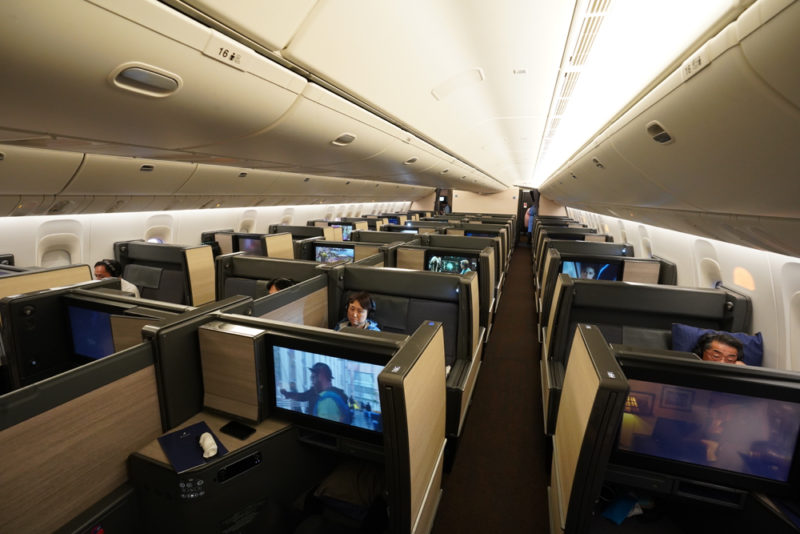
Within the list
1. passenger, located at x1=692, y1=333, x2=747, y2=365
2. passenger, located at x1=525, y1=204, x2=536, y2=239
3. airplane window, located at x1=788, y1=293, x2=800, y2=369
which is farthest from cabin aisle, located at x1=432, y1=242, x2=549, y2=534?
passenger, located at x1=525, y1=204, x2=536, y2=239

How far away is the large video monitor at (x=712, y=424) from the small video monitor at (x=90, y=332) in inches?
122

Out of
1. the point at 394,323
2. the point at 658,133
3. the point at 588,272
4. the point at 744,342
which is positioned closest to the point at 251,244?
the point at 394,323

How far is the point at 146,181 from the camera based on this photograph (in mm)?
5836

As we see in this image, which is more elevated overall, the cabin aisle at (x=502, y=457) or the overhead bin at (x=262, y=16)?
the overhead bin at (x=262, y=16)

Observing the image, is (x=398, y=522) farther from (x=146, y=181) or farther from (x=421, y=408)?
(x=146, y=181)

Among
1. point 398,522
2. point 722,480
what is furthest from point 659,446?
point 398,522

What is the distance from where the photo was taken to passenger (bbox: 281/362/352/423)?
1.88 m

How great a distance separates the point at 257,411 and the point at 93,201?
6196 millimetres

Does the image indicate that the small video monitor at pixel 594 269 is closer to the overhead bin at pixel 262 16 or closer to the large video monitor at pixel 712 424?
the large video monitor at pixel 712 424

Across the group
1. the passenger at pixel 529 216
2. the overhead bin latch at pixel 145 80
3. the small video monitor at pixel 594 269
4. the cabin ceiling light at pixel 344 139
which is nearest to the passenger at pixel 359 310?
the cabin ceiling light at pixel 344 139

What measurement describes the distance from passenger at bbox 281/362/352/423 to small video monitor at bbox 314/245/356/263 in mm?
3602

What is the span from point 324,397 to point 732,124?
7.32 feet

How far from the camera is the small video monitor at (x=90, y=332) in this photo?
2.33 metres

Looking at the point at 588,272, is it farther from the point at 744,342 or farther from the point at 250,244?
the point at 250,244
